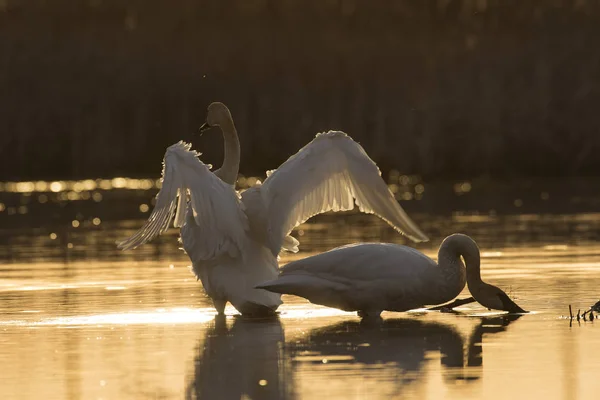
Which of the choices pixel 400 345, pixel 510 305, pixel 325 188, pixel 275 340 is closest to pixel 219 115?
pixel 325 188

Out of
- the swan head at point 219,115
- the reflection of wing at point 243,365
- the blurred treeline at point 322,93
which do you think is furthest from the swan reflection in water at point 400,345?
the blurred treeline at point 322,93

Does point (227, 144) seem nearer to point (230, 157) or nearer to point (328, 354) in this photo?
point (230, 157)

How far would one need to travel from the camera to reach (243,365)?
1078cm

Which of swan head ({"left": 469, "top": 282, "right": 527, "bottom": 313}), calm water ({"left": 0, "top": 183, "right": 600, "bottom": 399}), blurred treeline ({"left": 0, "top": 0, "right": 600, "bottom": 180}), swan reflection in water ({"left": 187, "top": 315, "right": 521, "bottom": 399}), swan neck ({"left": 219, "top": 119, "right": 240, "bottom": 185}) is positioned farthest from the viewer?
blurred treeline ({"left": 0, "top": 0, "right": 600, "bottom": 180})

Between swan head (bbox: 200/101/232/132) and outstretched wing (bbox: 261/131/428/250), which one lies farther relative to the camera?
swan head (bbox: 200/101/232/132)

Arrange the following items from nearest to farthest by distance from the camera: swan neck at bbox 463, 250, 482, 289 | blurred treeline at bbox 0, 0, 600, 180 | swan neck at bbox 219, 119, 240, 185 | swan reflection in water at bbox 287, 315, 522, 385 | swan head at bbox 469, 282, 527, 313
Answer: swan reflection in water at bbox 287, 315, 522, 385, swan head at bbox 469, 282, 527, 313, swan neck at bbox 463, 250, 482, 289, swan neck at bbox 219, 119, 240, 185, blurred treeline at bbox 0, 0, 600, 180

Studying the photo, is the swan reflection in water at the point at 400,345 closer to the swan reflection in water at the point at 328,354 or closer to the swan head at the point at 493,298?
the swan reflection in water at the point at 328,354

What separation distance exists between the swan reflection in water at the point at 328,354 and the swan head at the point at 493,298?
0.44 feet

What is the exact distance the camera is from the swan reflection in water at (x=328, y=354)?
10.0 m

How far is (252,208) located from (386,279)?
1674 mm

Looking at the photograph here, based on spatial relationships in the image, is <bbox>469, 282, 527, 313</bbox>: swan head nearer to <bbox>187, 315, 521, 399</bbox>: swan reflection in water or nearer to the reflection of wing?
<bbox>187, 315, 521, 399</bbox>: swan reflection in water

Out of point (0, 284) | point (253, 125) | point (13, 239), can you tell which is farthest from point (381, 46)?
point (0, 284)

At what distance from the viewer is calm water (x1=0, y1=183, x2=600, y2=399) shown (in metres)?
9.88

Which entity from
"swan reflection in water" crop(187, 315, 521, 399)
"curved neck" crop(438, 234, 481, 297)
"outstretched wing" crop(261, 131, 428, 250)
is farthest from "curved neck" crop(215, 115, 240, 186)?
"curved neck" crop(438, 234, 481, 297)
